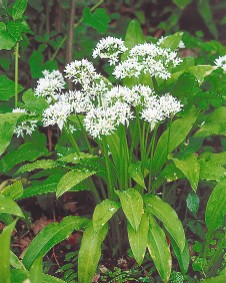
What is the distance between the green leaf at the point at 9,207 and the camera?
104 inches

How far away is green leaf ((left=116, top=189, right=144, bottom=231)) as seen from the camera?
2.66 m

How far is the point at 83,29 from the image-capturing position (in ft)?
14.7

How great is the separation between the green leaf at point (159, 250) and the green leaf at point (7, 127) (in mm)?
826

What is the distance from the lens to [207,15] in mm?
5527

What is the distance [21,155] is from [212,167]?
1.11 meters

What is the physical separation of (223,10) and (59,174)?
342cm

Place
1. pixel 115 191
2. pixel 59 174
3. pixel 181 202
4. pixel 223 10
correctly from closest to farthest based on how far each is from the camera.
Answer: pixel 115 191
pixel 59 174
pixel 181 202
pixel 223 10

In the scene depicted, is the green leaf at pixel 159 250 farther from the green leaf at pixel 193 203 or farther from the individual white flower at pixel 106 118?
the individual white flower at pixel 106 118

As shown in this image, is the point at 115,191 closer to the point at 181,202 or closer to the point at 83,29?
the point at 181,202

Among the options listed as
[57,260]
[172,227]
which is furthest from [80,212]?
[172,227]

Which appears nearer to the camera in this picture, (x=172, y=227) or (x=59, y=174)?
(x=172, y=227)

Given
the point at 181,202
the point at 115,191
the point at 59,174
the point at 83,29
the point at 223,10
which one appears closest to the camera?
the point at 115,191

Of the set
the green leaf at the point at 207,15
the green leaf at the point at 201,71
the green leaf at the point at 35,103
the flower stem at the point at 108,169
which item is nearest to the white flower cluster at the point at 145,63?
the green leaf at the point at 201,71

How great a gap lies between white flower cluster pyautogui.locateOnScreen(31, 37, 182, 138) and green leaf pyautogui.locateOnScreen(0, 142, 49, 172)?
17.0 inches
